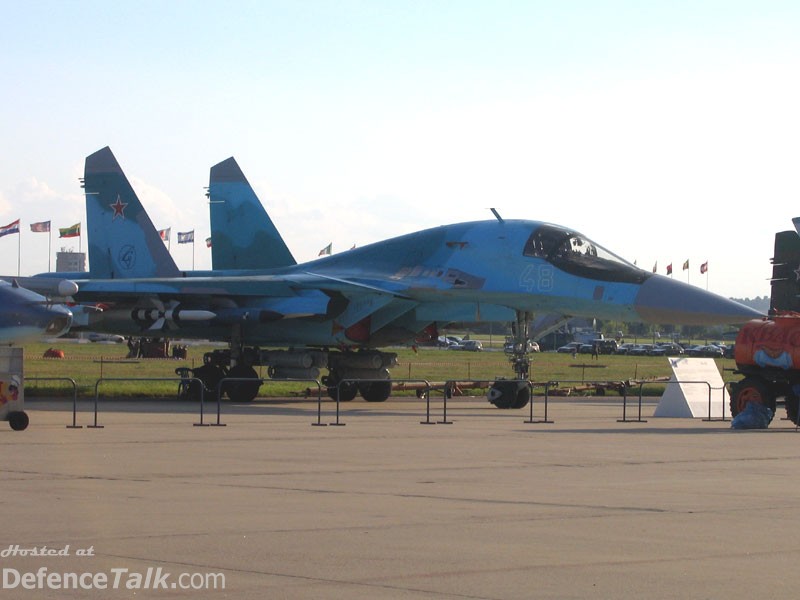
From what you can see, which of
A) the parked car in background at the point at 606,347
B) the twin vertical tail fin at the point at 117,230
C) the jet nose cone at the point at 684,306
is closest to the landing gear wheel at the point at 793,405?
the jet nose cone at the point at 684,306

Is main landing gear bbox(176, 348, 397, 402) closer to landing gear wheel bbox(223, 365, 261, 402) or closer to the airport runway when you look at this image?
landing gear wheel bbox(223, 365, 261, 402)

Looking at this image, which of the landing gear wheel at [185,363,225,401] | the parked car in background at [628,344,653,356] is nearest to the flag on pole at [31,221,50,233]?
A: the parked car in background at [628,344,653,356]

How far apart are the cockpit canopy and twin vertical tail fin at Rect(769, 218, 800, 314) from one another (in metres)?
8.09

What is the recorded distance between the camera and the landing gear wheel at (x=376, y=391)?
2642 centimetres

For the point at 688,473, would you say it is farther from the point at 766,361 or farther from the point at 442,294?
the point at 442,294

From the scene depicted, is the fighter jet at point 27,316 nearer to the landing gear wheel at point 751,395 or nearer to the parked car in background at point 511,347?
the parked car in background at point 511,347

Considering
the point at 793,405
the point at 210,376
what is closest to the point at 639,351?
the point at 210,376

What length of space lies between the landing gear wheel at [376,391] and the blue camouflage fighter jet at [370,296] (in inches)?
1.0

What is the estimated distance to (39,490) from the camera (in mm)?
10117

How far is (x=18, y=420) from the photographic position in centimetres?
1594

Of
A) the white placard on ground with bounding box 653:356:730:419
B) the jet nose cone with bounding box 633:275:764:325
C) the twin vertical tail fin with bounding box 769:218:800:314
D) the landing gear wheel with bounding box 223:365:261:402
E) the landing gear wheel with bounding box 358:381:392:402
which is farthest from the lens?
the twin vertical tail fin with bounding box 769:218:800:314

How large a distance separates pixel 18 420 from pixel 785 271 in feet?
64.0

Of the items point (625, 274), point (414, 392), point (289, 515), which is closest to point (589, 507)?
point (289, 515)

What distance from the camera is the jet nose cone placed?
70.7 feet
